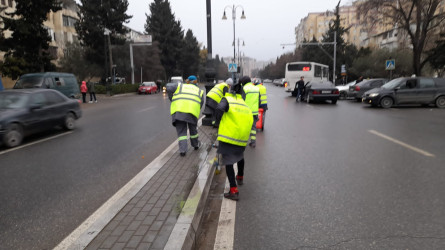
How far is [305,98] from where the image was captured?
2262 centimetres

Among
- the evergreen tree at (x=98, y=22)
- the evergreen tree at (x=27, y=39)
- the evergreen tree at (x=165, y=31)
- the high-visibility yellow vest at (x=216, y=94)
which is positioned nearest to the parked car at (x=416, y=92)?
the high-visibility yellow vest at (x=216, y=94)

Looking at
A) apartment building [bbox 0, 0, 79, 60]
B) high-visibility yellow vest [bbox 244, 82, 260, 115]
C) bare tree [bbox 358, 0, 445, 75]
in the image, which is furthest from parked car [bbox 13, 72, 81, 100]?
apartment building [bbox 0, 0, 79, 60]

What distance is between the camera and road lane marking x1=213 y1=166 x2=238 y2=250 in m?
3.25

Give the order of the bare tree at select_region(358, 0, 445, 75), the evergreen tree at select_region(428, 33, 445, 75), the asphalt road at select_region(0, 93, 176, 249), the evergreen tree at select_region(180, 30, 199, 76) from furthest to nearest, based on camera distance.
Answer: the evergreen tree at select_region(180, 30, 199, 76)
the evergreen tree at select_region(428, 33, 445, 75)
the bare tree at select_region(358, 0, 445, 75)
the asphalt road at select_region(0, 93, 176, 249)

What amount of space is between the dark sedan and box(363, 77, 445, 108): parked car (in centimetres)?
1453

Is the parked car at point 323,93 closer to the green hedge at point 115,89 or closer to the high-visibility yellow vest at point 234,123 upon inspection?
the high-visibility yellow vest at point 234,123

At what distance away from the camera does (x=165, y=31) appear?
62562 mm

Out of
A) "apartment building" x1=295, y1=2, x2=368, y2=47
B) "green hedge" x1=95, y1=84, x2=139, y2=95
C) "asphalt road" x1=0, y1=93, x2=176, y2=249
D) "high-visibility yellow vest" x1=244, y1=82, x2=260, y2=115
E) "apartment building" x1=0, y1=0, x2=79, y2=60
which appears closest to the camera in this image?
"asphalt road" x1=0, y1=93, x2=176, y2=249

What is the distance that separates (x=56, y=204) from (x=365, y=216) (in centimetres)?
391

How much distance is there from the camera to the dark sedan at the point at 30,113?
311 inches

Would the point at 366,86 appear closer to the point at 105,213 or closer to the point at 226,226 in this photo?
the point at 226,226

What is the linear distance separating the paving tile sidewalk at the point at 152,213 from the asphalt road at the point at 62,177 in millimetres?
539

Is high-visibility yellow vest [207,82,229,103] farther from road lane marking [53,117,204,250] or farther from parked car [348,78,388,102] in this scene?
parked car [348,78,388,102]

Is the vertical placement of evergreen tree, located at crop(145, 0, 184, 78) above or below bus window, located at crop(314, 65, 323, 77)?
above
